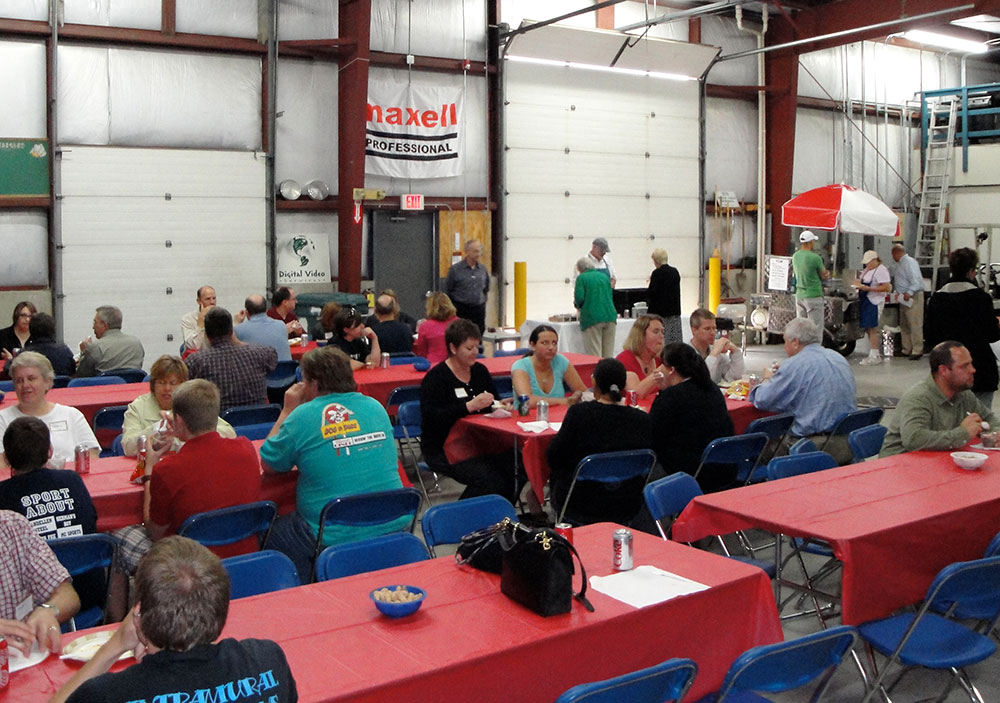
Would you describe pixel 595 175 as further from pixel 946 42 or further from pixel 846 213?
pixel 946 42

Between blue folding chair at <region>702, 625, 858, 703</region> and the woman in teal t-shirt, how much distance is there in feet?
11.2

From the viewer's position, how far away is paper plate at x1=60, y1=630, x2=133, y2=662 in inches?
103

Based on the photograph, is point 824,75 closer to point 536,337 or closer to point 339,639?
point 536,337

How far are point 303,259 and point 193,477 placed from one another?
885cm

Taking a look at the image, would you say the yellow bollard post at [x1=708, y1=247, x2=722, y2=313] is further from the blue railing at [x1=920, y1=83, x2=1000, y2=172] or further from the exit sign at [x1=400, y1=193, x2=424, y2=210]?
the exit sign at [x1=400, y1=193, x2=424, y2=210]

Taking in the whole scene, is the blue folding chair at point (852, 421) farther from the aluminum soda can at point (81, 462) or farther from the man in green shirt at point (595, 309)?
the man in green shirt at point (595, 309)

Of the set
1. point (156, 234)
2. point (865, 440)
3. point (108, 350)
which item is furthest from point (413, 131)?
point (865, 440)

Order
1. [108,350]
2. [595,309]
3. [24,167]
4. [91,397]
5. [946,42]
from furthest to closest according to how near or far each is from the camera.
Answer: [946,42] < [595,309] < [24,167] < [108,350] < [91,397]

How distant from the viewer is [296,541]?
4.45m

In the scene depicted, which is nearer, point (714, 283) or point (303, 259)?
point (303, 259)

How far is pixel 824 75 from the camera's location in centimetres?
1786

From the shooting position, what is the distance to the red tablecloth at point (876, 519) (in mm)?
3686

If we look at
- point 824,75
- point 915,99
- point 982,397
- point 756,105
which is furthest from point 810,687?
point 915,99

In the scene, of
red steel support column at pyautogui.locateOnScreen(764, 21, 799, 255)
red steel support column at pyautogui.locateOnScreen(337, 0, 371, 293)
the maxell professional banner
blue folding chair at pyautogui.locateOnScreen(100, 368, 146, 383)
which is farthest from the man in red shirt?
red steel support column at pyautogui.locateOnScreen(764, 21, 799, 255)
